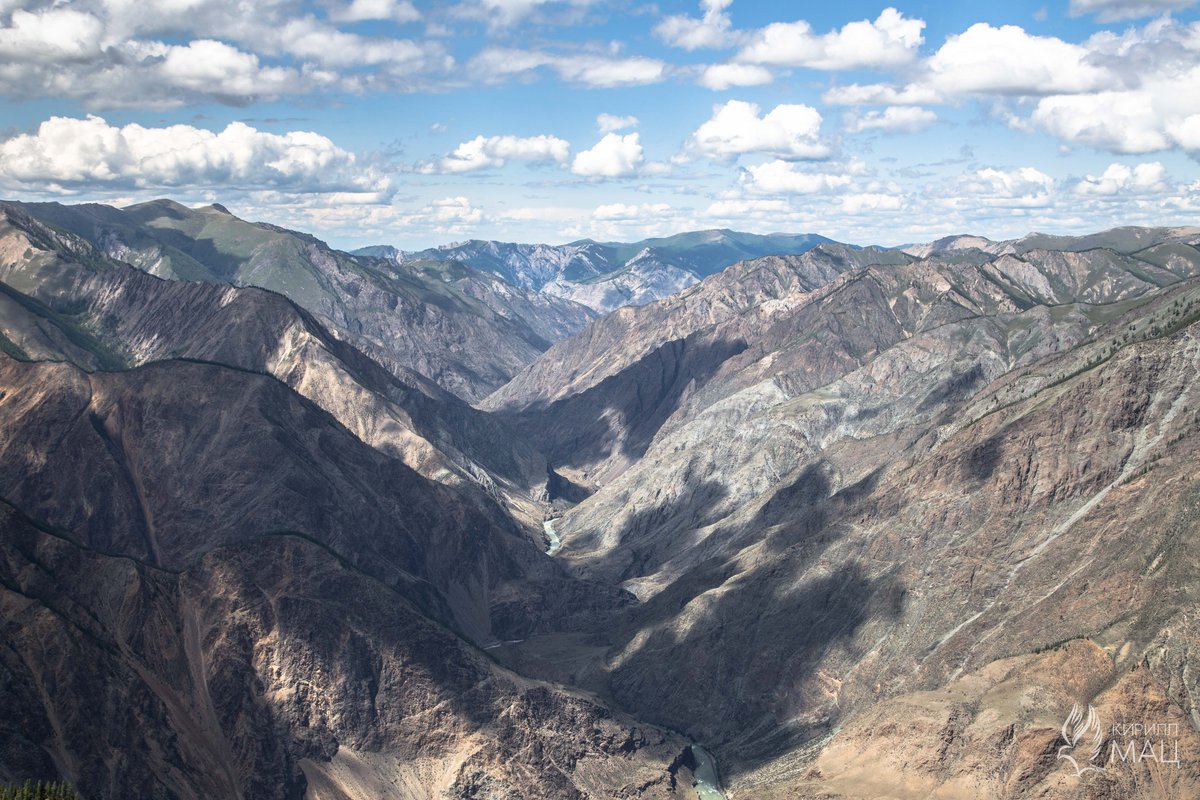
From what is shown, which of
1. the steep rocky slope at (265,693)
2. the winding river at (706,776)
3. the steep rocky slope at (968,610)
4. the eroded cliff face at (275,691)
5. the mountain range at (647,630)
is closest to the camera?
the steep rocky slope at (968,610)

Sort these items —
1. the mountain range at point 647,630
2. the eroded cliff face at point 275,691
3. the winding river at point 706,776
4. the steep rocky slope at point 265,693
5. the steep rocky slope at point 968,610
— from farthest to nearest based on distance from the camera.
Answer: the winding river at point 706,776 → the eroded cliff face at point 275,691 → the steep rocky slope at point 265,693 → the mountain range at point 647,630 → the steep rocky slope at point 968,610

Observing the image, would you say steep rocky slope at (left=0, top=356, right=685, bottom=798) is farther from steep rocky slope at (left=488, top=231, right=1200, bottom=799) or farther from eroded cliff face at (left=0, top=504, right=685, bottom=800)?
steep rocky slope at (left=488, top=231, right=1200, bottom=799)

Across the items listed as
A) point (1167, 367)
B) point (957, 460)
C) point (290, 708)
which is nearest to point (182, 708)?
point (290, 708)

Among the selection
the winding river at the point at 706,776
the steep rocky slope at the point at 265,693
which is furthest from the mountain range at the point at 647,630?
the winding river at the point at 706,776

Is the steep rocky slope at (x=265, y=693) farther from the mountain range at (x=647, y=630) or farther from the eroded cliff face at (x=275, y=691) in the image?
the mountain range at (x=647, y=630)

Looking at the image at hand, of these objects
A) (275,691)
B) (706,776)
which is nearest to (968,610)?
(706,776)

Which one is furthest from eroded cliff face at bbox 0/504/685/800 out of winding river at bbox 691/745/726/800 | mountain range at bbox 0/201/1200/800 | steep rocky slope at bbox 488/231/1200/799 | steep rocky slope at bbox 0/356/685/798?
steep rocky slope at bbox 488/231/1200/799

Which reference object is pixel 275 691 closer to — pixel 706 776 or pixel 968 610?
pixel 706 776

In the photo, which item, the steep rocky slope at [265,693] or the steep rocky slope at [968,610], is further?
the steep rocky slope at [265,693]

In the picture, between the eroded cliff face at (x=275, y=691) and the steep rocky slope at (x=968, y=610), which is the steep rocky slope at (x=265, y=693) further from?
the steep rocky slope at (x=968, y=610)

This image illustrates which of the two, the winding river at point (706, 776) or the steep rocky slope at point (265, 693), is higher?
the steep rocky slope at point (265, 693)

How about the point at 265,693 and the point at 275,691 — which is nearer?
the point at 265,693
